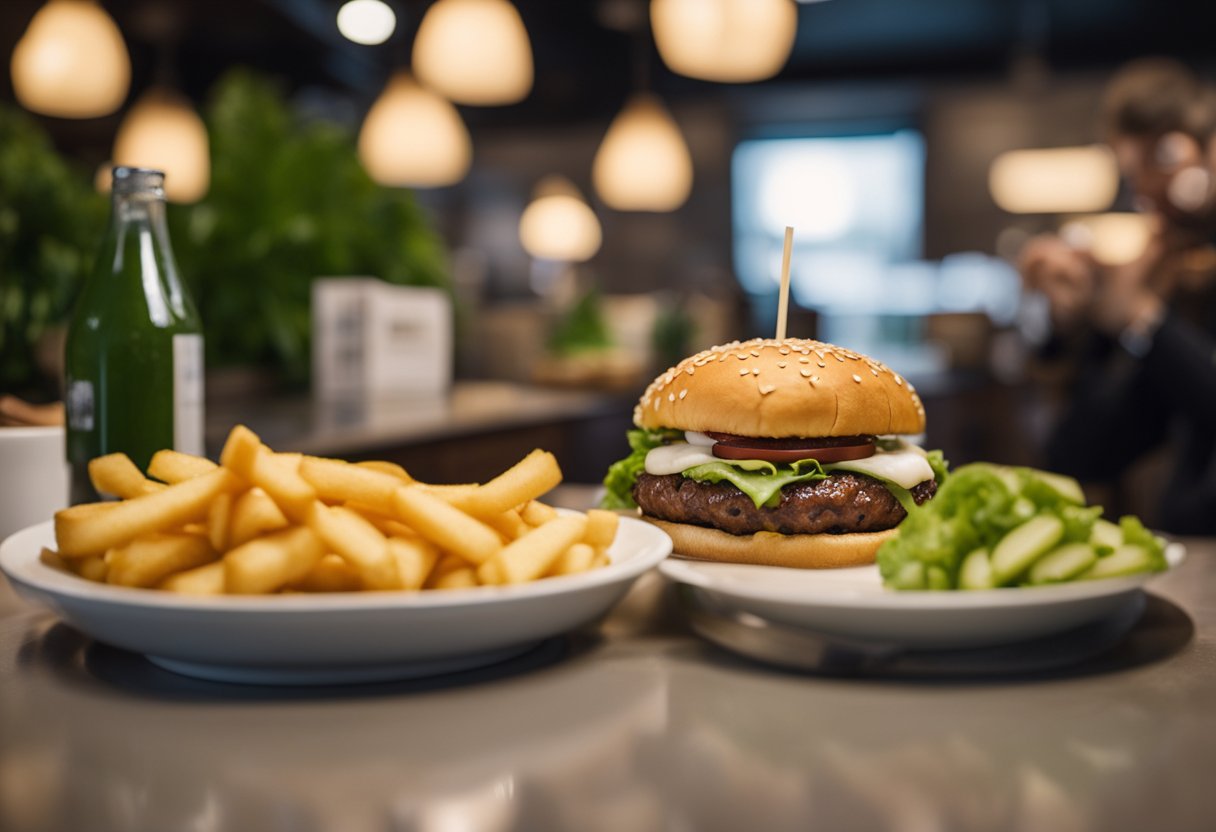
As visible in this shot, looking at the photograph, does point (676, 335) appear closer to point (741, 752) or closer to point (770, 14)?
point (770, 14)

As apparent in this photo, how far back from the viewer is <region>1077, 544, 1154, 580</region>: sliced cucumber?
39.9 inches

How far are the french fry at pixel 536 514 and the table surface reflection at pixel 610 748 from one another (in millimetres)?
121

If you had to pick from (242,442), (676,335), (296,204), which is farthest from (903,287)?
(242,442)

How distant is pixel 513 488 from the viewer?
3.42 ft

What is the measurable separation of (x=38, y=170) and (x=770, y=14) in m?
2.27

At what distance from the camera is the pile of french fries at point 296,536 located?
89 cm

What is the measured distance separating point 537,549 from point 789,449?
60 cm

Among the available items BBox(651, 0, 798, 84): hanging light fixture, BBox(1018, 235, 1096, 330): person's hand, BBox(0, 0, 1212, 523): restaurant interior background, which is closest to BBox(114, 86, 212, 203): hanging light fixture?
BBox(0, 0, 1212, 523): restaurant interior background

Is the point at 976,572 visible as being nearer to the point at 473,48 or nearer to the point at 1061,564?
the point at 1061,564

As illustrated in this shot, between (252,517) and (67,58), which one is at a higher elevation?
→ (67,58)

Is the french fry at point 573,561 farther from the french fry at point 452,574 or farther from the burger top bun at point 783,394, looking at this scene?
the burger top bun at point 783,394

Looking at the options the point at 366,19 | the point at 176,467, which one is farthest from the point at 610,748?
the point at 366,19

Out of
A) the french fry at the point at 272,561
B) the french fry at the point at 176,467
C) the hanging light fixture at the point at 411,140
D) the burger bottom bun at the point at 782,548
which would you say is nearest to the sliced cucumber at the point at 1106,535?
the burger bottom bun at the point at 782,548

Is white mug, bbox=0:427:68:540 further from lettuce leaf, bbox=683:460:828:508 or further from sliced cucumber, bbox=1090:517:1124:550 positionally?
sliced cucumber, bbox=1090:517:1124:550
